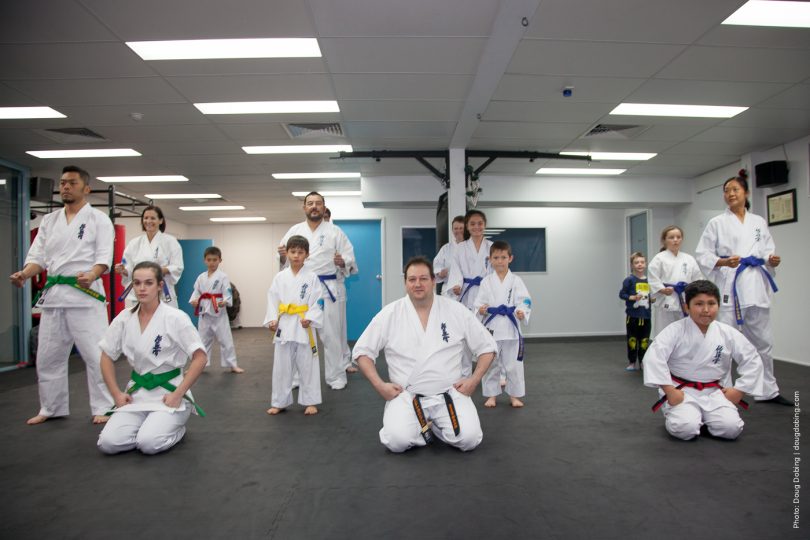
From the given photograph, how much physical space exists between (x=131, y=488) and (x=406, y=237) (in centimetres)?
628

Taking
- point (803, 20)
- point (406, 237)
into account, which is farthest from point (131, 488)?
point (406, 237)

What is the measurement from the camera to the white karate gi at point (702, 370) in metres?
2.51

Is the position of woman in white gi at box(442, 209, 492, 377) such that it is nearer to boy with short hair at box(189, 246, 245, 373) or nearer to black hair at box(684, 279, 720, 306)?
black hair at box(684, 279, 720, 306)

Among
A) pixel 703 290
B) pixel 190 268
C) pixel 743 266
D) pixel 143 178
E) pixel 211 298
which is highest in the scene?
pixel 143 178

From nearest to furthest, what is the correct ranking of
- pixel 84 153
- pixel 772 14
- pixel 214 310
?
1. pixel 772 14
2. pixel 214 310
3. pixel 84 153

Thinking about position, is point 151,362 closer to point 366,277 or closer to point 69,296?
point 69,296

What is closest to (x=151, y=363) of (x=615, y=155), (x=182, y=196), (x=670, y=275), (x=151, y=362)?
(x=151, y=362)

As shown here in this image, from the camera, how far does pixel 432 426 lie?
8.22 feet

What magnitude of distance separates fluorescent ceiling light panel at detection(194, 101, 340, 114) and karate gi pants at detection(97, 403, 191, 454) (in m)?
2.99

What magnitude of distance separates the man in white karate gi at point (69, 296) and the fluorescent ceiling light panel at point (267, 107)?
163 cm

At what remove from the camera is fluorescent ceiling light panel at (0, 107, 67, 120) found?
174 inches

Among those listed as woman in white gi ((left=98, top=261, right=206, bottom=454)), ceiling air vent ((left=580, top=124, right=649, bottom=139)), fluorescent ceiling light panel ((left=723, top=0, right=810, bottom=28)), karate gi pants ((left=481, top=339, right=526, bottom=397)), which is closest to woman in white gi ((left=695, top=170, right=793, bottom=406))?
fluorescent ceiling light panel ((left=723, top=0, right=810, bottom=28))

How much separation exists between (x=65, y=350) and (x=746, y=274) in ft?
15.7

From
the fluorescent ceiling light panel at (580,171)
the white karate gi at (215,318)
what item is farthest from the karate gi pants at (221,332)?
the fluorescent ceiling light panel at (580,171)
